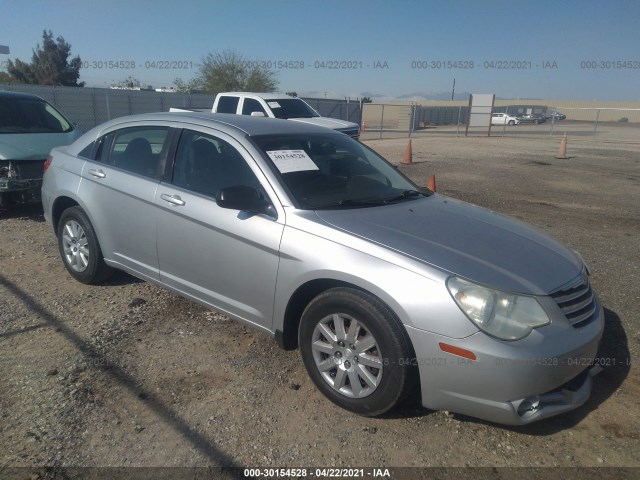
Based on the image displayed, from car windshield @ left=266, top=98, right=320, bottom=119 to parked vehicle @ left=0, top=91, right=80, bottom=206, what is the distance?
6.78 meters

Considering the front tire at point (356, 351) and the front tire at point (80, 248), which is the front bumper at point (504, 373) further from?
the front tire at point (80, 248)

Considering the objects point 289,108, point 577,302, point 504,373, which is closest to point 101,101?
point 289,108

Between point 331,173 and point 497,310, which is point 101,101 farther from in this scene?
point 497,310

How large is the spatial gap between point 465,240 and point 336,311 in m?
0.94

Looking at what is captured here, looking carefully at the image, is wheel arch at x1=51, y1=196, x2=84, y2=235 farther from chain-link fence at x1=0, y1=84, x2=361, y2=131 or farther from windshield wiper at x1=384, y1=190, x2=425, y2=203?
chain-link fence at x1=0, y1=84, x2=361, y2=131

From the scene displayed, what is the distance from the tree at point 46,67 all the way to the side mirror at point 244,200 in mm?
55416

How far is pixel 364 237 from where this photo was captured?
10.1ft

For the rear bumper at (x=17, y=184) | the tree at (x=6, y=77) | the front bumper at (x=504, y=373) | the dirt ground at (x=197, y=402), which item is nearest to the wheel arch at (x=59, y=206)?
the dirt ground at (x=197, y=402)

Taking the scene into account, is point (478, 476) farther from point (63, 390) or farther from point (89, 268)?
point (89, 268)

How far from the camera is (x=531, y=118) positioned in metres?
52.1

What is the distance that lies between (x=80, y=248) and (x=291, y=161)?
2.43 metres

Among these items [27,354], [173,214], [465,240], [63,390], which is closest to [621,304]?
[465,240]

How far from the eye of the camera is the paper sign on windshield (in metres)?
3.68

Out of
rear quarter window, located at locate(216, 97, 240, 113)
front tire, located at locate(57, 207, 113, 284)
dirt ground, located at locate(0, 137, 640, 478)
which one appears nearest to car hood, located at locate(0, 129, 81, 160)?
dirt ground, located at locate(0, 137, 640, 478)
